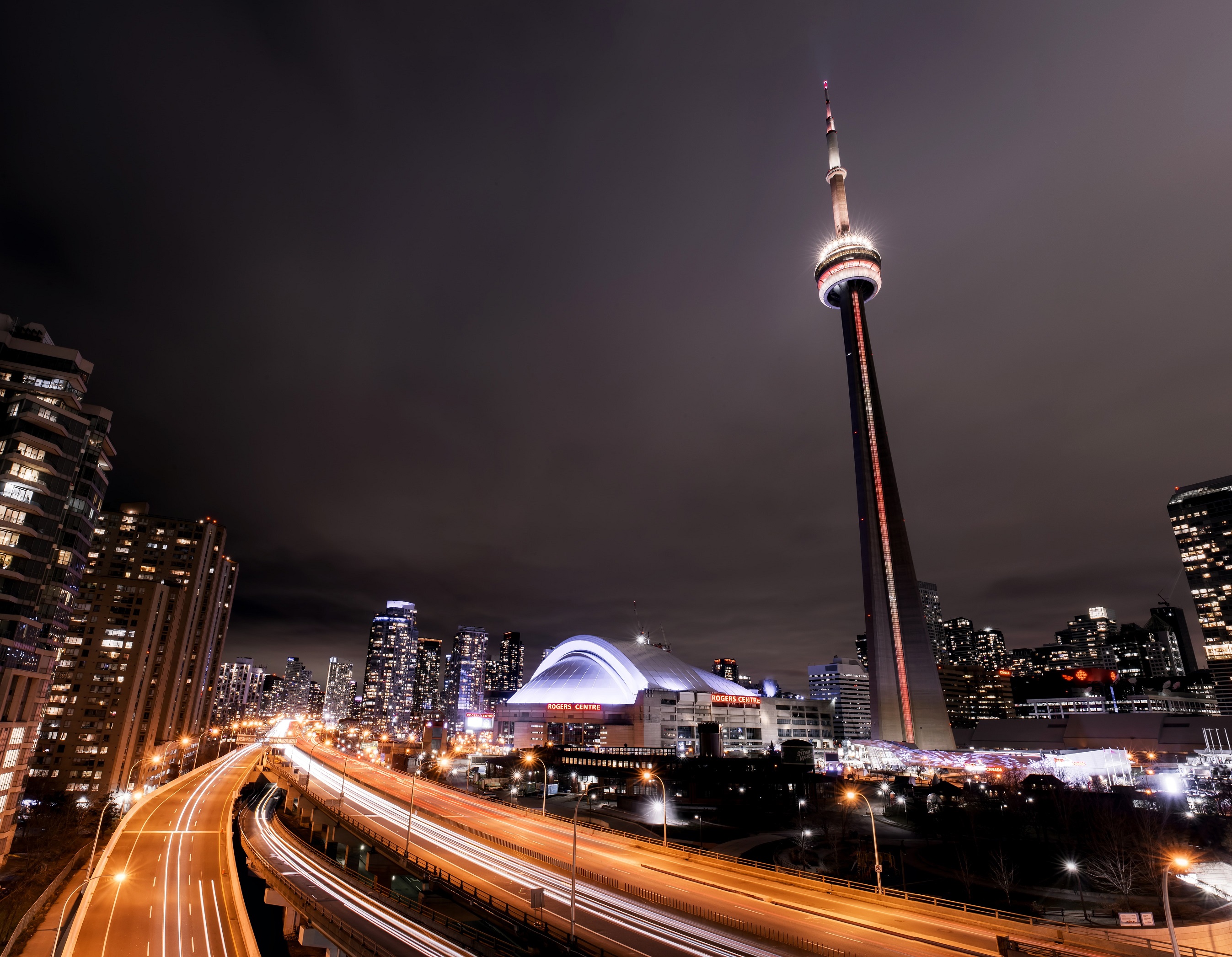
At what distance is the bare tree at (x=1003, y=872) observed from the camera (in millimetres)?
57250

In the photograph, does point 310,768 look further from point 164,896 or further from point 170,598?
point 164,896

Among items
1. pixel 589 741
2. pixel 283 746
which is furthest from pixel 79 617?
pixel 589 741

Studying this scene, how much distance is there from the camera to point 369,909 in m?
40.2

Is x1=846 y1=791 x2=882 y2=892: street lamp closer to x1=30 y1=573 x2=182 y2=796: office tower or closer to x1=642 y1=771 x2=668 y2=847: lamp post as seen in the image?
x1=642 y1=771 x2=668 y2=847: lamp post

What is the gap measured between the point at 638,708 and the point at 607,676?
23202mm

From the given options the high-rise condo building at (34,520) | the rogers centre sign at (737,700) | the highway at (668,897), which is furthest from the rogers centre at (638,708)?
the high-rise condo building at (34,520)

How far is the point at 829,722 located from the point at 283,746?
165m

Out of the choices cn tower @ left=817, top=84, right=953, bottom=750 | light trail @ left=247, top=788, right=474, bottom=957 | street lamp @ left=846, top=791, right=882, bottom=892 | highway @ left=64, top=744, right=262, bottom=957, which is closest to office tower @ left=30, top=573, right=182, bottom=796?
highway @ left=64, top=744, right=262, bottom=957

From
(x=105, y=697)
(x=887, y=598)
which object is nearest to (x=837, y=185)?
(x=887, y=598)

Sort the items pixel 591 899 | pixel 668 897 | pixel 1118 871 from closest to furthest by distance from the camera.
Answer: pixel 668 897, pixel 591 899, pixel 1118 871

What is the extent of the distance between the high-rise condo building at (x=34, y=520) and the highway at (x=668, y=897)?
35.5m

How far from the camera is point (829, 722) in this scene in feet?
606

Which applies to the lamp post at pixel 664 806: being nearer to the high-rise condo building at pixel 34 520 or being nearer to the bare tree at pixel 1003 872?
the bare tree at pixel 1003 872

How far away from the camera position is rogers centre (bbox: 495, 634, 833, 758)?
15138 centimetres
